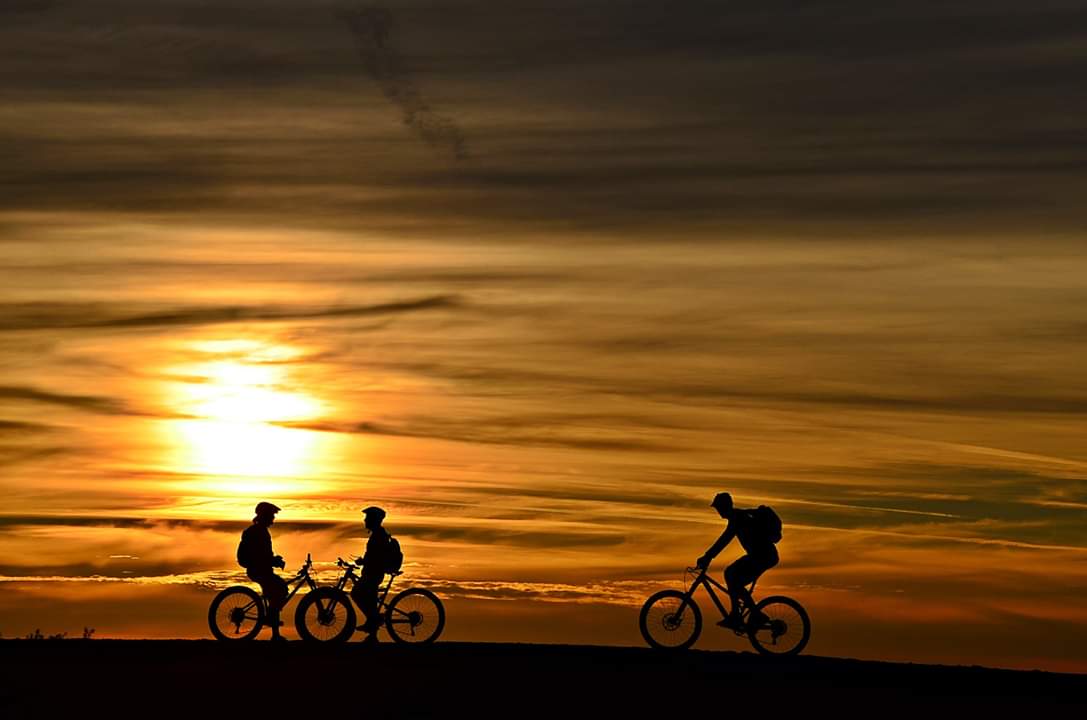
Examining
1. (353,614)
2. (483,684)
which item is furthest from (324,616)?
(483,684)

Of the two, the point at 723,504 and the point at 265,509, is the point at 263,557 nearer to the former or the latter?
the point at 265,509

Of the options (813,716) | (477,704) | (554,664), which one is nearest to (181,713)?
(477,704)

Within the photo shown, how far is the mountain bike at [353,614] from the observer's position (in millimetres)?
26109

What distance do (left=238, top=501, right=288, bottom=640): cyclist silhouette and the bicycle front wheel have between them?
5.40 meters

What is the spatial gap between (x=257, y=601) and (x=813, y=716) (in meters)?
9.53

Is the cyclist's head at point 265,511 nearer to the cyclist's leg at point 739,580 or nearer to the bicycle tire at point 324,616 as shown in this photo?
the bicycle tire at point 324,616

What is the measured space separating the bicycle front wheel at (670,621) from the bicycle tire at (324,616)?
4.40 metres

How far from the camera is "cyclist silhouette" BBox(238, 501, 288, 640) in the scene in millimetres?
25922

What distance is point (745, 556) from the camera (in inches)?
999

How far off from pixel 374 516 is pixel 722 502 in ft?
16.5

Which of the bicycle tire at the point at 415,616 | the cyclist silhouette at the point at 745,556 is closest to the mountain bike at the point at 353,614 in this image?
the bicycle tire at the point at 415,616

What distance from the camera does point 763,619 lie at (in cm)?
2575

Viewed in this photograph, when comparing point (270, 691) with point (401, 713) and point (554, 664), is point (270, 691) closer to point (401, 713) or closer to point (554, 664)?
point (401, 713)

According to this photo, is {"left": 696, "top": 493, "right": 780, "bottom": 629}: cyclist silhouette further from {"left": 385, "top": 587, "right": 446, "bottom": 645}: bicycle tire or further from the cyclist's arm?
{"left": 385, "top": 587, "right": 446, "bottom": 645}: bicycle tire
